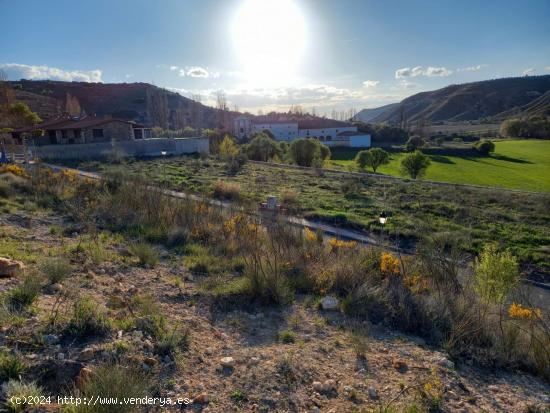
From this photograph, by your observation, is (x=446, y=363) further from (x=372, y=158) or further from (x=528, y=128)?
(x=528, y=128)

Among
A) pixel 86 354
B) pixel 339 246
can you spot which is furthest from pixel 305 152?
pixel 86 354

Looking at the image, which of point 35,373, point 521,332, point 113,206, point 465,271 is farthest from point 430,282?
point 113,206

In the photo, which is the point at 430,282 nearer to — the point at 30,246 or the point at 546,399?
the point at 546,399

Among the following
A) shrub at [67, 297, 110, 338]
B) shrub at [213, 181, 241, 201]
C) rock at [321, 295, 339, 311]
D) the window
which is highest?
the window

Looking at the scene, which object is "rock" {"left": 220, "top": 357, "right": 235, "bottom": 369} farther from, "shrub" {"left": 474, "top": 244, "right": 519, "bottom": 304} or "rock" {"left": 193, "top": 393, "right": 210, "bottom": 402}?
"shrub" {"left": 474, "top": 244, "right": 519, "bottom": 304}

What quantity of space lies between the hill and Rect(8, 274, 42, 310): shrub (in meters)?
140

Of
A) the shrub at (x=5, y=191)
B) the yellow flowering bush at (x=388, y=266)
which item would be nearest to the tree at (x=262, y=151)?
the shrub at (x=5, y=191)

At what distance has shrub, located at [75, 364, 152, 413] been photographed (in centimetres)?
259

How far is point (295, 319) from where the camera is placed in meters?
4.66

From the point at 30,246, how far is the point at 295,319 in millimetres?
4977

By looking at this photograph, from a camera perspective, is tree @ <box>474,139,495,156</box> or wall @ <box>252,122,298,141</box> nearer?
tree @ <box>474,139,495,156</box>

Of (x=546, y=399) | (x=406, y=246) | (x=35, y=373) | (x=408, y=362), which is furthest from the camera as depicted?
(x=406, y=246)

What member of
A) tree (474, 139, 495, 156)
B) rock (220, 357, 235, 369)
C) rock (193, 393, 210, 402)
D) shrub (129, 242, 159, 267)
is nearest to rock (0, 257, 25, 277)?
shrub (129, 242, 159, 267)

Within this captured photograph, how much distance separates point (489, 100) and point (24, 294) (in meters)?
176
